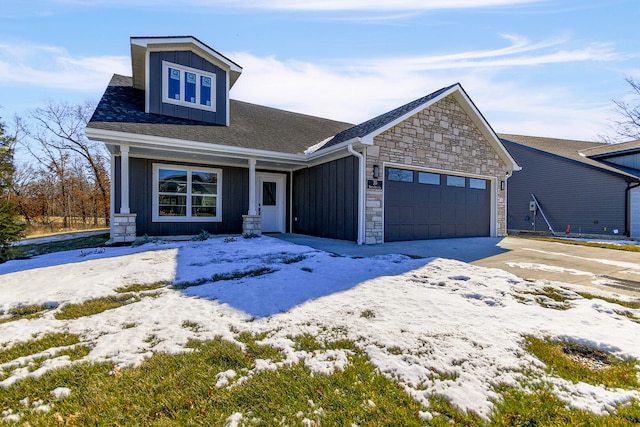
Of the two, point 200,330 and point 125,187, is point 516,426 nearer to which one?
point 200,330

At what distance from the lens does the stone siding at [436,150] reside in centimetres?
818

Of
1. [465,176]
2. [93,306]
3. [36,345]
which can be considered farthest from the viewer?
[465,176]

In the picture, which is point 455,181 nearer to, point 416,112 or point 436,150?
point 436,150

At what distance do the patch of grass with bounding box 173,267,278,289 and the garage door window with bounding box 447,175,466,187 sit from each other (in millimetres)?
7182

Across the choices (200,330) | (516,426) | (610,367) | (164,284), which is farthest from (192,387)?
(610,367)

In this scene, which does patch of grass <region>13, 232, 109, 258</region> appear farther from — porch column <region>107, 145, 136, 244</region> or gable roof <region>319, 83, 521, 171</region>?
gable roof <region>319, 83, 521, 171</region>

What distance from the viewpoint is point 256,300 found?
3615 millimetres

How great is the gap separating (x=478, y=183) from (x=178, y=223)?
10028mm

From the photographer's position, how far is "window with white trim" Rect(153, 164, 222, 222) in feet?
30.2

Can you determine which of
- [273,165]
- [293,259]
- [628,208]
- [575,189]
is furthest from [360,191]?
[628,208]

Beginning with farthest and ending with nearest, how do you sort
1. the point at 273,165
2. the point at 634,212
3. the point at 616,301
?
the point at 634,212
the point at 273,165
the point at 616,301

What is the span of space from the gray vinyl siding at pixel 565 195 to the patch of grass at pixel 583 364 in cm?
1657

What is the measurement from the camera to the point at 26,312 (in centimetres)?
338

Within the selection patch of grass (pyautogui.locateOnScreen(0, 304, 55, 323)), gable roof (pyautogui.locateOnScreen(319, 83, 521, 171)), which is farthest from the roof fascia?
patch of grass (pyautogui.locateOnScreen(0, 304, 55, 323))
